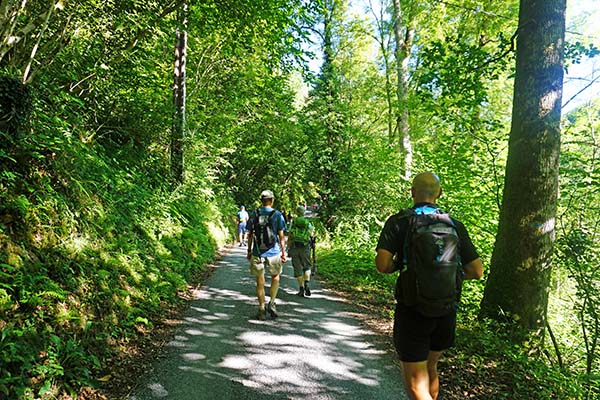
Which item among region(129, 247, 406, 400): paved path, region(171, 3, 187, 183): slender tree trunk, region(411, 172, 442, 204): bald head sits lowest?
region(129, 247, 406, 400): paved path

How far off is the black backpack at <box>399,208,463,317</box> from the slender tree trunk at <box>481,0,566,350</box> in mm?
2631

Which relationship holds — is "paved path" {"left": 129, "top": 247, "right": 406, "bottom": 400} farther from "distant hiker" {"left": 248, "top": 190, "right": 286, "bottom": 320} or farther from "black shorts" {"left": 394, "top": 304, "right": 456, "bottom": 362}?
"black shorts" {"left": 394, "top": 304, "right": 456, "bottom": 362}

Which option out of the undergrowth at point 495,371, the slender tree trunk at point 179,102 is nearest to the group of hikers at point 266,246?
the undergrowth at point 495,371

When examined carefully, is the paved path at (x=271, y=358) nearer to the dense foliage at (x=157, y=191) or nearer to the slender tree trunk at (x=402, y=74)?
the dense foliage at (x=157, y=191)

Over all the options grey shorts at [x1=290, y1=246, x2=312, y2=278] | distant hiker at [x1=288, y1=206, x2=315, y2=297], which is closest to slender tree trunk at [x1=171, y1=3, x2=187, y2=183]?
distant hiker at [x1=288, y1=206, x2=315, y2=297]

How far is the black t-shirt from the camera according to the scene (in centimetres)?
284

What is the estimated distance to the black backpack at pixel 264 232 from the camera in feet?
20.8

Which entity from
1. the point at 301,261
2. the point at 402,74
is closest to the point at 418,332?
the point at 301,261

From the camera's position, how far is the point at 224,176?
2675 centimetres

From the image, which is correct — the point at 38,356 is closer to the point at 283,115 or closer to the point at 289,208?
the point at 283,115

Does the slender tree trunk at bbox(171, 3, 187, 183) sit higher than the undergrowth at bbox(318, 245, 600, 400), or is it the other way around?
the slender tree trunk at bbox(171, 3, 187, 183)

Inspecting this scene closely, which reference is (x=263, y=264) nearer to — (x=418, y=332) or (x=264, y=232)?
(x=264, y=232)

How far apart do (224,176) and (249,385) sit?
23.8 m

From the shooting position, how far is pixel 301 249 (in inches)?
323
